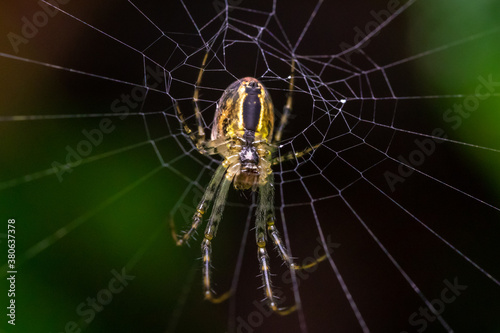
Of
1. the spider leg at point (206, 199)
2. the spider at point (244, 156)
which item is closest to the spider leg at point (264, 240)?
the spider at point (244, 156)

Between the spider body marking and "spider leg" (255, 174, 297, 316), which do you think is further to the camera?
"spider leg" (255, 174, 297, 316)

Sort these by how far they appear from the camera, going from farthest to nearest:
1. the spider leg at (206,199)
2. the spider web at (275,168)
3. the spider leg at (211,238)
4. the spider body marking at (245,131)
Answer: the spider leg at (206,199), the spider leg at (211,238), the spider body marking at (245,131), the spider web at (275,168)

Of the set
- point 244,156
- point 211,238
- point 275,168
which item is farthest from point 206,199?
point 275,168

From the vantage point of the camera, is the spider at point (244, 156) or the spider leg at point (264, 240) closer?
Answer: the spider at point (244, 156)

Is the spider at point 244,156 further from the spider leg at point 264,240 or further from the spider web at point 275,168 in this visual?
the spider web at point 275,168

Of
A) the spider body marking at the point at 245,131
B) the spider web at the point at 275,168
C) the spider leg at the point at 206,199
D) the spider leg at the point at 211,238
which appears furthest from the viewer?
the spider leg at the point at 206,199

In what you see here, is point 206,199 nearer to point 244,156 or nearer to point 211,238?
point 211,238

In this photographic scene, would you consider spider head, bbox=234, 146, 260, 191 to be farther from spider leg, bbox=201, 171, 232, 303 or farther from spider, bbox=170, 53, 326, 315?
spider leg, bbox=201, 171, 232, 303

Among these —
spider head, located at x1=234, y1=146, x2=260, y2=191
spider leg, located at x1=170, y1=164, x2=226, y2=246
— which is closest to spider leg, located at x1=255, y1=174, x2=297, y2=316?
spider head, located at x1=234, y1=146, x2=260, y2=191
